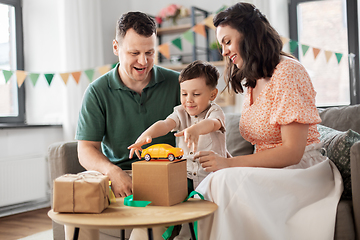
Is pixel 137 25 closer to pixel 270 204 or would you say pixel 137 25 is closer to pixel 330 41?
pixel 270 204

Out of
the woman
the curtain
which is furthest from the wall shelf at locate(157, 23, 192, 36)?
the woman

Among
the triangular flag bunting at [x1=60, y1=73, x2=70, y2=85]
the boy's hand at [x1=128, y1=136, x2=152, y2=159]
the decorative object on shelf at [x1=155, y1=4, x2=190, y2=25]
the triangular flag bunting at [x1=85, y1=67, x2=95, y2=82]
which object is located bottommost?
the boy's hand at [x1=128, y1=136, x2=152, y2=159]

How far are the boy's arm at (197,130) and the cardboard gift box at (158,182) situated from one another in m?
0.09

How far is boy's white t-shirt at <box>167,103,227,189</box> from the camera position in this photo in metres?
1.53

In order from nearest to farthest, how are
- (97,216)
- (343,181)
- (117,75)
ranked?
(97,216) < (343,181) < (117,75)

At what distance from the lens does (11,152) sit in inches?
135

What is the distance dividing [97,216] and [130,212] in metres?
0.10

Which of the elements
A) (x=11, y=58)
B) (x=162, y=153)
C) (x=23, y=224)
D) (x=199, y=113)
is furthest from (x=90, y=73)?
(x=162, y=153)

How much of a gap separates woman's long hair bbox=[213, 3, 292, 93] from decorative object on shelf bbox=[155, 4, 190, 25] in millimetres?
2684

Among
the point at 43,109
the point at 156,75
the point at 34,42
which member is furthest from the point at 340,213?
the point at 34,42

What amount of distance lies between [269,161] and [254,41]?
486 mm

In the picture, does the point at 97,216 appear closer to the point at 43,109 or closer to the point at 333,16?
the point at 43,109

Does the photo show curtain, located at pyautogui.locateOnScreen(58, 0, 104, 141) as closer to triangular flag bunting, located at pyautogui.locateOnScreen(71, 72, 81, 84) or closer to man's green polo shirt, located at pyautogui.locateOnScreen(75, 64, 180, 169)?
triangular flag bunting, located at pyautogui.locateOnScreen(71, 72, 81, 84)

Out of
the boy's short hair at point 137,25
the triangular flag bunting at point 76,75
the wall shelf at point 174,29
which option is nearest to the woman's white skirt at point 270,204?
the boy's short hair at point 137,25
